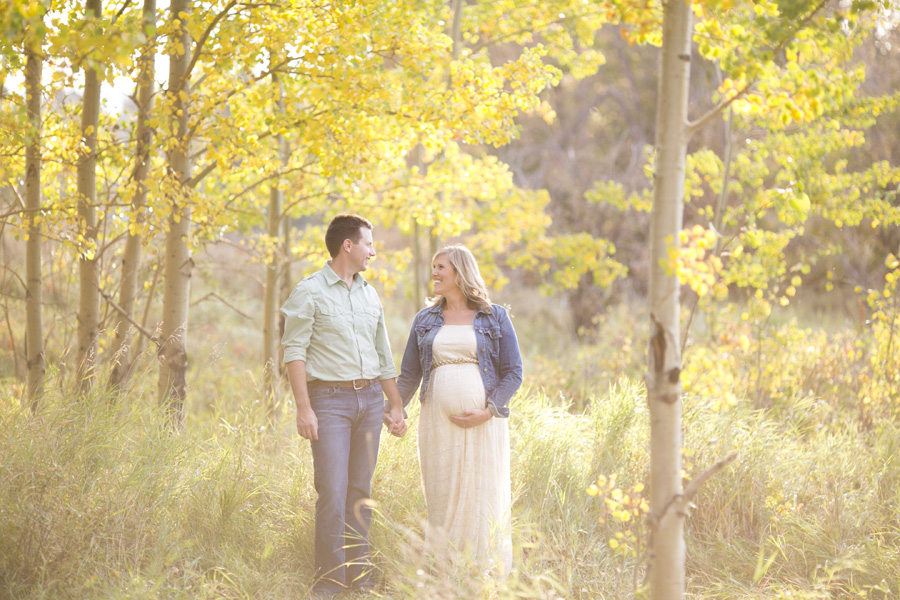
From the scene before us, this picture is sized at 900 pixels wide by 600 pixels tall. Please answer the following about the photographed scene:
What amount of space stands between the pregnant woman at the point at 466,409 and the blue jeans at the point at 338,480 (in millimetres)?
362

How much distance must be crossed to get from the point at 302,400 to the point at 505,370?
1122 millimetres

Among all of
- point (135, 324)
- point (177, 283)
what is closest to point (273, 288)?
point (177, 283)

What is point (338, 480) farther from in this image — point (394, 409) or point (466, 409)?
point (466, 409)

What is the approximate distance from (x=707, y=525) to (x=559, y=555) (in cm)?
119

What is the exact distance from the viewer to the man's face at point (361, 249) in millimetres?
3881

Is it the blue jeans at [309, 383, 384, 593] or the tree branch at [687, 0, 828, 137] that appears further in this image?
the blue jeans at [309, 383, 384, 593]

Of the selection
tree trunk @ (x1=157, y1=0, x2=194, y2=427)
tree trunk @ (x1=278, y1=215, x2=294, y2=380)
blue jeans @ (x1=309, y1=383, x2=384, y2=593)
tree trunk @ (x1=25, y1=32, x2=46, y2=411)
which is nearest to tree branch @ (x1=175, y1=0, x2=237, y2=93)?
tree trunk @ (x1=157, y1=0, x2=194, y2=427)

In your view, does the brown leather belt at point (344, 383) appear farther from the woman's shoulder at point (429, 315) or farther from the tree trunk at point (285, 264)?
the tree trunk at point (285, 264)

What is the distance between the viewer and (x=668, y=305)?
2.46 metres

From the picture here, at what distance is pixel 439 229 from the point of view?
286 inches

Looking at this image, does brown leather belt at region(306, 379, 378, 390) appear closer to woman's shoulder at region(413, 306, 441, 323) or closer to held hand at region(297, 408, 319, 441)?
held hand at region(297, 408, 319, 441)

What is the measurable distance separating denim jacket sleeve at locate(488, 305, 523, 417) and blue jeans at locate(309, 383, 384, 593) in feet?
2.14

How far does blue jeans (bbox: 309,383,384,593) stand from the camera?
366 cm

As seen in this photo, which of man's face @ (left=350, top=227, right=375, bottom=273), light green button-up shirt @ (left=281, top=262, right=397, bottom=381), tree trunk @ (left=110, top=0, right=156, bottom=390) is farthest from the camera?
tree trunk @ (left=110, top=0, right=156, bottom=390)
